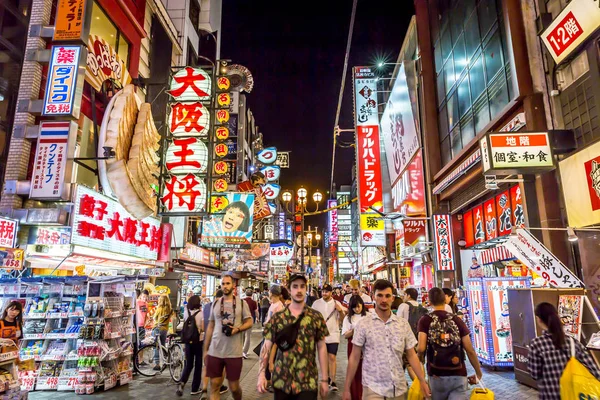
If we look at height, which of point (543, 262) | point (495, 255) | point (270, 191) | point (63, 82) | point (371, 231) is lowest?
point (543, 262)

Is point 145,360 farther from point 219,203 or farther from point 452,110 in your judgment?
point 452,110

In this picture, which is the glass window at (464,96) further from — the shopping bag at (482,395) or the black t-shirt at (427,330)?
the shopping bag at (482,395)

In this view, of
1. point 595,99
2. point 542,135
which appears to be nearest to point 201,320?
point 542,135

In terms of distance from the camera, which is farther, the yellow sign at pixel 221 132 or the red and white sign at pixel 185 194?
the yellow sign at pixel 221 132

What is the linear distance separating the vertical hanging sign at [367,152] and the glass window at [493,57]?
32.2 ft

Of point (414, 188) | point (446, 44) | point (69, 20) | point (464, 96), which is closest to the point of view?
point (69, 20)

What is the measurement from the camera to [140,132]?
12.7 meters

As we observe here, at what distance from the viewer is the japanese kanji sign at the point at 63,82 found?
10.0 meters

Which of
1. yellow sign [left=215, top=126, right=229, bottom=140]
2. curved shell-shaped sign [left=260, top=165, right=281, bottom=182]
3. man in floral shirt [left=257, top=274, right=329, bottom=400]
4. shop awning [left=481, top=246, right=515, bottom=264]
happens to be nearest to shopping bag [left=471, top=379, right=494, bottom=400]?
man in floral shirt [left=257, top=274, right=329, bottom=400]

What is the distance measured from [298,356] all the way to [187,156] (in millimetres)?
10525

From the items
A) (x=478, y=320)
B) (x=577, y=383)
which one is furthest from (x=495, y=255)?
(x=577, y=383)

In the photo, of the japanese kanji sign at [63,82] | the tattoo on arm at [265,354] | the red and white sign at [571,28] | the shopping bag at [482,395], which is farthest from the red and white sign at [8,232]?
the red and white sign at [571,28]

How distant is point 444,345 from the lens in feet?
15.9

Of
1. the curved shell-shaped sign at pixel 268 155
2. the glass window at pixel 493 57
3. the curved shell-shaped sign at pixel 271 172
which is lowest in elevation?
the glass window at pixel 493 57
